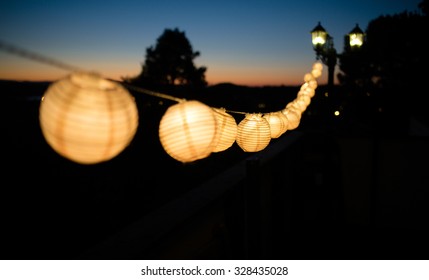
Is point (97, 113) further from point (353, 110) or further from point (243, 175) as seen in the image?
point (353, 110)

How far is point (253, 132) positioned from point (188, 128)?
1327 mm

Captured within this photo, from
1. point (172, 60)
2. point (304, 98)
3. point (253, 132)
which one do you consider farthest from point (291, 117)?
point (172, 60)

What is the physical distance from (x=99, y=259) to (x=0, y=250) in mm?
3720

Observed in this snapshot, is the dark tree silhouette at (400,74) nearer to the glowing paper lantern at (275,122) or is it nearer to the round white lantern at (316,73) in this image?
the round white lantern at (316,73)

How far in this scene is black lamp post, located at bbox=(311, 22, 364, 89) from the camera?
8.29 m

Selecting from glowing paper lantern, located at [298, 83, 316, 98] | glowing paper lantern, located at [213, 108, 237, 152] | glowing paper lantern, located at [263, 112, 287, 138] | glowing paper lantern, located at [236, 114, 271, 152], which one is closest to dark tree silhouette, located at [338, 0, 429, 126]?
glowing paper lantern, located at [298, 83, 316, 98]

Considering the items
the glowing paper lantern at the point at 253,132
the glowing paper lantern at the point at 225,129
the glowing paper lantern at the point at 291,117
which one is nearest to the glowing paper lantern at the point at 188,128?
the glowing paper lantern at the point at 225,129

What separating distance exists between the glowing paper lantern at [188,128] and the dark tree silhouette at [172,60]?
31.0m

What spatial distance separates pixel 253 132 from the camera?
11.2ft

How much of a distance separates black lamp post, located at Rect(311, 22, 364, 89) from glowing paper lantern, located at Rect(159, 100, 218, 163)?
273 inches

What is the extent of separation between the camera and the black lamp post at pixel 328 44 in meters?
8.29

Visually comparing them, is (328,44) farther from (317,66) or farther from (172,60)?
(172,60)

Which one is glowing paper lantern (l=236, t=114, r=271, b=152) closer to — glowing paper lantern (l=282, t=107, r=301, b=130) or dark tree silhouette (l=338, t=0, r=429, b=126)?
glowing paper lantern (l=282, t=107, r=301, b=130)
